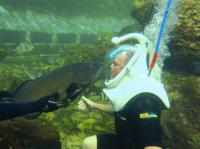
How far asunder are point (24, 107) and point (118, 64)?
1.35 meters

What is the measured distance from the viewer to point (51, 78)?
379 cm

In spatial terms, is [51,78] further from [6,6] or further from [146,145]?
[6,6]

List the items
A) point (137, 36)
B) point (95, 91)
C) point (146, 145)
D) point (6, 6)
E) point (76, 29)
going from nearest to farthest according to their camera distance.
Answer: point (146, 145), point (137, 36), point (95, 91), point (6, 6), point (76, 29)

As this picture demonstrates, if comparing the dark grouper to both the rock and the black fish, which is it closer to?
the black fish

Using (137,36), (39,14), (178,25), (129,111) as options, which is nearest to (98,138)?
(129,111)

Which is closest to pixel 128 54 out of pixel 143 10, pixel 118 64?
pixel 118 64

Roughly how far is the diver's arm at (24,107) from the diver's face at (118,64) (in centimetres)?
105

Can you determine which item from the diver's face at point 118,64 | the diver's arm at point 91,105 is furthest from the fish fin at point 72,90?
Result: the diver's arm at point 91,105

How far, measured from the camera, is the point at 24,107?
266 centimetres

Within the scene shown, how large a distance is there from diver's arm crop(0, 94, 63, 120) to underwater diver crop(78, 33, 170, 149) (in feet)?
2.63

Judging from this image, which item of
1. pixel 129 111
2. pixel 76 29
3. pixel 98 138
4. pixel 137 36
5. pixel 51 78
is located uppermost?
pixel 76 29

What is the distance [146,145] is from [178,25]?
4.68 m

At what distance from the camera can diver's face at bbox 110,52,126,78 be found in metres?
3.58

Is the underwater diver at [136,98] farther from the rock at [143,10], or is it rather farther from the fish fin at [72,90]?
the rock at [143,10]
